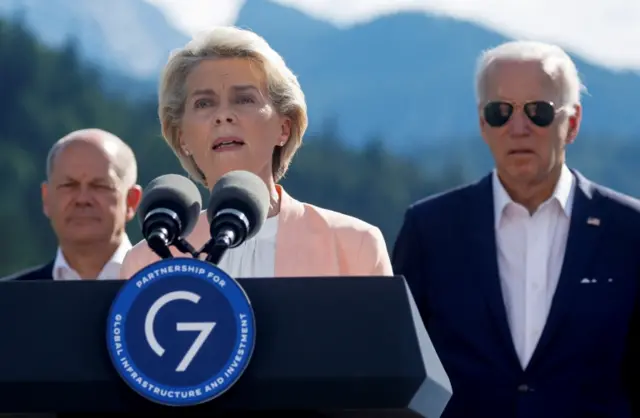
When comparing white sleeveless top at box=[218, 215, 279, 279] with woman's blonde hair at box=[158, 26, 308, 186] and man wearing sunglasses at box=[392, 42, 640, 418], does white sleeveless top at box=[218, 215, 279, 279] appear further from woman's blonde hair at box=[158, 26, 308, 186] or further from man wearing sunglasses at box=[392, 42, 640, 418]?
man wearing sunglasses at box=[392, 42, 640, 418]

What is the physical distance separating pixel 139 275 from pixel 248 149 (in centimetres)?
118

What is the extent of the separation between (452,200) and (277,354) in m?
2.55

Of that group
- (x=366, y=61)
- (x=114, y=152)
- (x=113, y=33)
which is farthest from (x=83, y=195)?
(x=366, y=61)

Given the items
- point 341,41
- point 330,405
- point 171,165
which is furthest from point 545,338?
point 341,41

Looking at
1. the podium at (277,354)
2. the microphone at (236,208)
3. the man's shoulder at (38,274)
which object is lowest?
the podium at (277,354)

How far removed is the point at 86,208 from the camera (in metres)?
5.10

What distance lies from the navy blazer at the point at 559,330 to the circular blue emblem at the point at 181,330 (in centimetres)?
228

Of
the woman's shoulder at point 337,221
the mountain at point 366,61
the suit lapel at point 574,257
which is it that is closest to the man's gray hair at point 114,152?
the suit lapel at point 574,257

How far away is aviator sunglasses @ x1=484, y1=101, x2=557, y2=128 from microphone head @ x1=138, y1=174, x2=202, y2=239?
216 cm

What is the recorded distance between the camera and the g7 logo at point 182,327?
2141mm

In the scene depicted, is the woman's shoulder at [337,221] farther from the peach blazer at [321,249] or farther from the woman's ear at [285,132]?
the woman's ear at [285,132]

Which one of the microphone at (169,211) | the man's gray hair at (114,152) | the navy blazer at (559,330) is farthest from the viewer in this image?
the man's gray hair at (114,152)

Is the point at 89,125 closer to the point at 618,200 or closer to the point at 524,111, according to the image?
the point at 524,111

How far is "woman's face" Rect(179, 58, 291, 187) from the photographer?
3.29 metres
